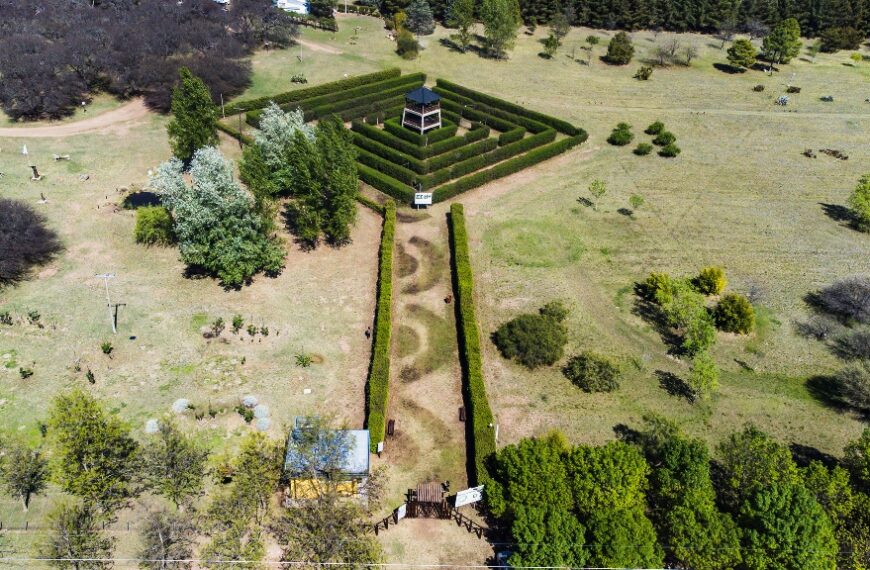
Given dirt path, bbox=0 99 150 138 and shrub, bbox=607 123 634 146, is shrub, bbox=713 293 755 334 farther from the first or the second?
dirt path, bbox=0 99 150 138

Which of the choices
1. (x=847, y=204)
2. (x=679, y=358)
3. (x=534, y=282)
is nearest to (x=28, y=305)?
(x=534, y=282)

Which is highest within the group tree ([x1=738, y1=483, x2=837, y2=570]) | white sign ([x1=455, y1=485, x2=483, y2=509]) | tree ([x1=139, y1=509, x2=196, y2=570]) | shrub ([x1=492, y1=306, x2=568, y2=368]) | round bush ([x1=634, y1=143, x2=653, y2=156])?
round bush ([x1=634, y1=143, x2=653, y2=156])

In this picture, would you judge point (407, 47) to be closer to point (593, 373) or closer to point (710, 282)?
point (710, 282)

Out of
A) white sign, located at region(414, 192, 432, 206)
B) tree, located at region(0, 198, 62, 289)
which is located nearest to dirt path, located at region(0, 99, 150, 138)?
tree, located at region(0, 198, 62, 289)

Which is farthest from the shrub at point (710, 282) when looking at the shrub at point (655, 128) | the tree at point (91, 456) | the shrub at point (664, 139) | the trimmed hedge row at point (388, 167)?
the tree at point (91, 456)

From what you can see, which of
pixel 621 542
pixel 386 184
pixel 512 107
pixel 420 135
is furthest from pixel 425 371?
pixel 512 107

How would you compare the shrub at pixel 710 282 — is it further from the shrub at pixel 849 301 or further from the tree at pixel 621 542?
the tree at pixel 621 542
